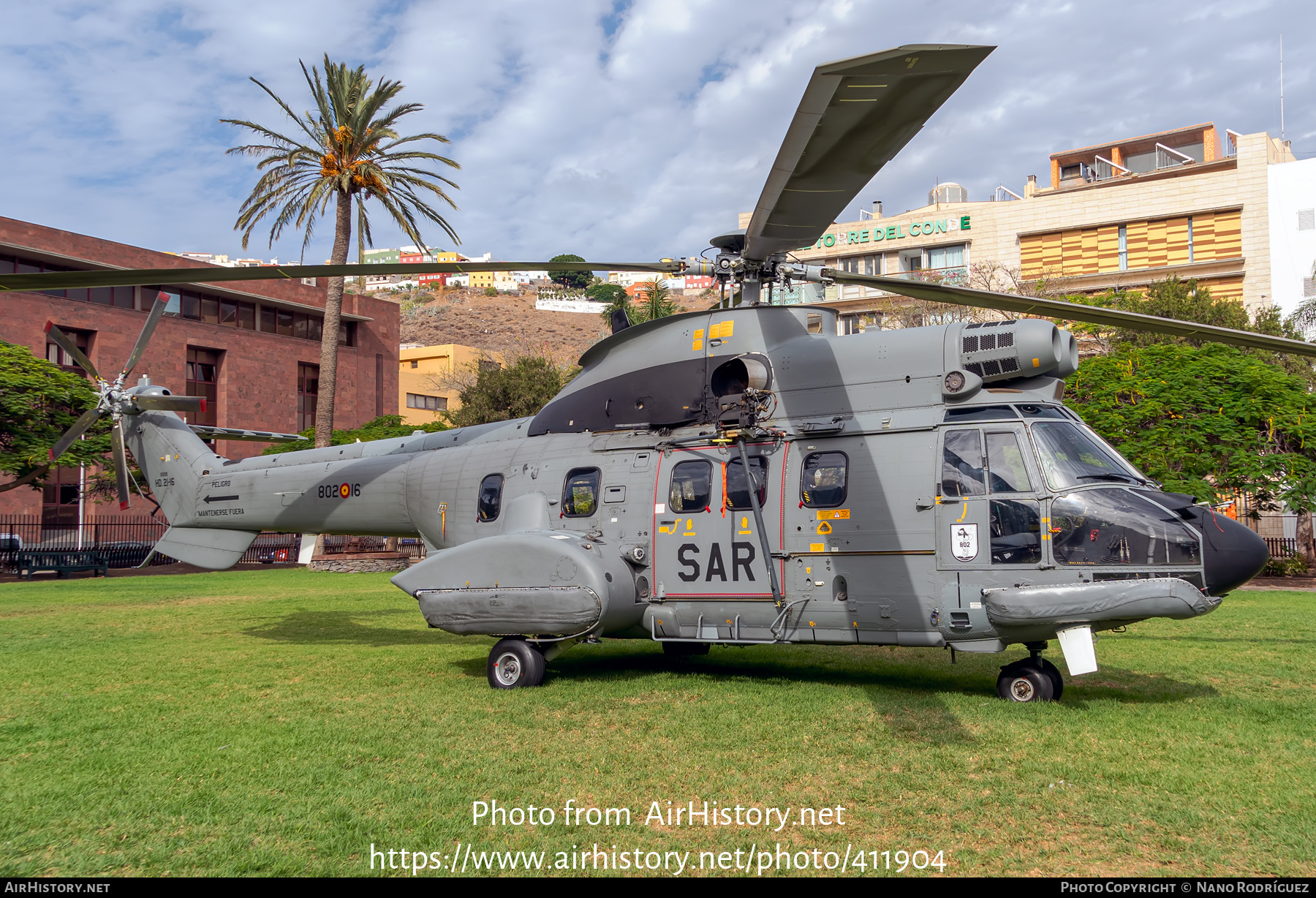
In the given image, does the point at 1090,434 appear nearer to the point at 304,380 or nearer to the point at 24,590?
the point at 24,590

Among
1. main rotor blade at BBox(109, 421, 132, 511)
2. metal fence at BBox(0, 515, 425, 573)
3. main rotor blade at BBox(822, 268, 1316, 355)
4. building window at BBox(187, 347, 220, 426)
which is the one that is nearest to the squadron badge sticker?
main rotor blade at BBox(822, 268, 1316, 355)

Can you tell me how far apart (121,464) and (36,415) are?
63.5 feet

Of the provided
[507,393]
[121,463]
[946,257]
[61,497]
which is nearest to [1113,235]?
[946,257]

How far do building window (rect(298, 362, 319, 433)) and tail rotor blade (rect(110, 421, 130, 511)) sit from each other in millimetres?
40463

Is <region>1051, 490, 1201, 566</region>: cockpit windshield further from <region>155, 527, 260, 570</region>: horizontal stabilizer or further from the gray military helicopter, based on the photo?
<region>155, 527, 260, 570</region>: horizontal stabilizer

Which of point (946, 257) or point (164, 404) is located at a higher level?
point (946, 257)

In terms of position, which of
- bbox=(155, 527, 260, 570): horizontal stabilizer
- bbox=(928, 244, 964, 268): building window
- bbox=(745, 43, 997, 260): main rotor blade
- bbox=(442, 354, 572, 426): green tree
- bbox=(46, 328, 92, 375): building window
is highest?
bbox=(928, 244, 964, 268): building window

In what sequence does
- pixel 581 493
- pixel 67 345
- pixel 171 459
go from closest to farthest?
1. pixel 581 493
2. pixel 67 345
3. pixel 171 459

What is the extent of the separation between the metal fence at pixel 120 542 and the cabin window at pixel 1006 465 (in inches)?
1062

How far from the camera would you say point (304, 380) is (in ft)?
181

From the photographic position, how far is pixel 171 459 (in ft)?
48.4

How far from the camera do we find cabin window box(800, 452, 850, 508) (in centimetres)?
902

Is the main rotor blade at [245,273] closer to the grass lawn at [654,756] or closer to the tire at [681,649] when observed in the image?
the grass lawn at [654,756]

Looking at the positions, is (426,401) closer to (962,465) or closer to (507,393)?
(507,393)
